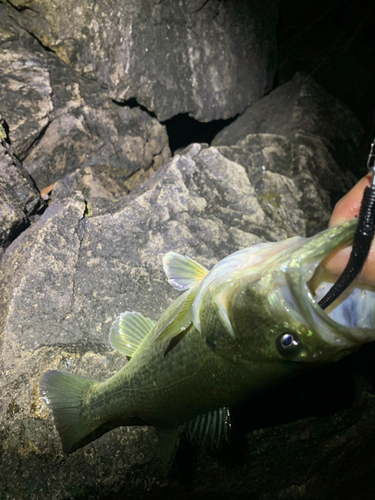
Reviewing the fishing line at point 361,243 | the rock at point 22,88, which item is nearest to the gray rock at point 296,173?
the fishing line at point 361,243

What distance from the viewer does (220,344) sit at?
1.91 meters

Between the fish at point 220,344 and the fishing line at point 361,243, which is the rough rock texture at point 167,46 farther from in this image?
the fishing line at point 361,243

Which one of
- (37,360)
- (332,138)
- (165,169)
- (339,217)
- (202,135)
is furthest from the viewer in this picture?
(202,135)

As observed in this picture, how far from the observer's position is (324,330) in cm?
157

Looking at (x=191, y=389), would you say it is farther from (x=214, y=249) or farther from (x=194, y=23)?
(x=194, y=23)

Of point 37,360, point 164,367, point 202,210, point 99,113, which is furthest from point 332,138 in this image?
point 37,360

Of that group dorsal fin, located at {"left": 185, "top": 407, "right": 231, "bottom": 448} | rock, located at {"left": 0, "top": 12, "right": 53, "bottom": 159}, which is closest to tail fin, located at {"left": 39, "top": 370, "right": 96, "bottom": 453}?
dorsal fin, located at {"left": 185, "top": 407, "right": 231, "bottom": 448}

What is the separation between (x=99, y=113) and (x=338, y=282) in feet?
12.4

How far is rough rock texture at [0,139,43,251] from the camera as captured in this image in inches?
124

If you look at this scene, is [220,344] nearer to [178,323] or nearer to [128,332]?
[178,323]

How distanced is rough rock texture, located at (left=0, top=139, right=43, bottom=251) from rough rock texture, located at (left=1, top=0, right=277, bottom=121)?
1.71 m

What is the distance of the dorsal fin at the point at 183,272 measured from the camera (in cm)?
249

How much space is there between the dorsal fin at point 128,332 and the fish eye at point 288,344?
1.12 meters

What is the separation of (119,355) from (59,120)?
293 centimetres
